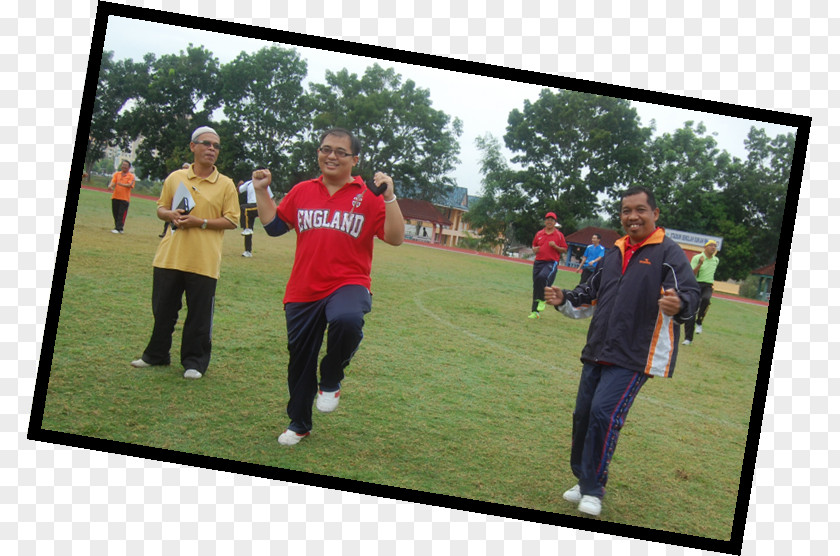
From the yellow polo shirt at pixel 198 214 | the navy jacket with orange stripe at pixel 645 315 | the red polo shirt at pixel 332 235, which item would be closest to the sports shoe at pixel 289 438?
the red polo shirt at pixel 332 235

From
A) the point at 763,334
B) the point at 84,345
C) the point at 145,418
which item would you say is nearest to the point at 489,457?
→ the point at 763,334

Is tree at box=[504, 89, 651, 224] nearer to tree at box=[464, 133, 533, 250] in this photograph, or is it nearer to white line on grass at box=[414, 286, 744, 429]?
tree at box=[464, 133, 533, 250]

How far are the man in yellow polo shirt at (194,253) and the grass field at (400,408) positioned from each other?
20cm

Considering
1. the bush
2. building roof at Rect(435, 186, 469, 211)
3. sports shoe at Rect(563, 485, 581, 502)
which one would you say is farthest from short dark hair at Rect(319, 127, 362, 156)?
the bush

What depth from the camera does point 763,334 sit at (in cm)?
408

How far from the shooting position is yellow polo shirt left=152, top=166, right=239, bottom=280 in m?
4.61

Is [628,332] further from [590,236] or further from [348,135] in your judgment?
[590,236]

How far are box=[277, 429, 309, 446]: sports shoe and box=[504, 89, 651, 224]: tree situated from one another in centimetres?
246

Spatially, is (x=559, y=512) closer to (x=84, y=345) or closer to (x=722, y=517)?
(x=722, y=517)

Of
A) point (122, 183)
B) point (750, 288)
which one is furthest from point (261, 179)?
point (750, 288)

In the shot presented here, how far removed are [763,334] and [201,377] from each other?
377 centimetres

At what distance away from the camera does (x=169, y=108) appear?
4598mm

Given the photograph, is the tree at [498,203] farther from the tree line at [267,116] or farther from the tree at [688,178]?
the tree at [688,178]

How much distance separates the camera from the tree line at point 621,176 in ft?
13.9
